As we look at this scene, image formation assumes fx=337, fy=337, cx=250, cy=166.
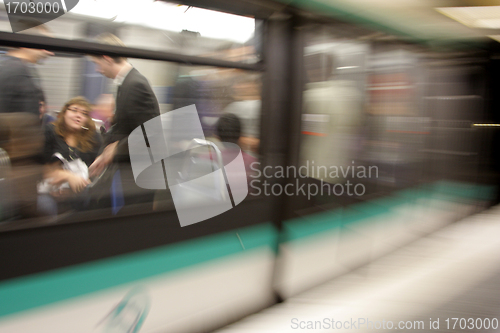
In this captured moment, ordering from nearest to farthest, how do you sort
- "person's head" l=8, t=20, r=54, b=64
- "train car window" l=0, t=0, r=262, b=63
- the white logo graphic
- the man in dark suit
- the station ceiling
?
"person's head" l=8, t=20, r=54, b=64 → "train car window" l=0, t=0, r=262, b=63 → the man in dark suit → the white logo graphic → the station ceiling

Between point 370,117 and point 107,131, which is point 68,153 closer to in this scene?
point 107,131

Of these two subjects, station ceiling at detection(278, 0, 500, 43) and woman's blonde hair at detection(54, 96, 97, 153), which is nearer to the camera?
woman's blonde hair at detection(54, 96, 97, 153)

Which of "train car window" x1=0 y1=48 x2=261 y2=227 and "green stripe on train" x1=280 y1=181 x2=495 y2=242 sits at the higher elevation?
"train car window" x1=0 y1=48 x2=261 y2=227

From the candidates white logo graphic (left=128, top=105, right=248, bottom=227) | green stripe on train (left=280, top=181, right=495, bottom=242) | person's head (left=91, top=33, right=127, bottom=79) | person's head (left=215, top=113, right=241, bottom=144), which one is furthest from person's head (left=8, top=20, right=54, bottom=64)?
green stripe on train (left=280, top=181, right=495, bottom=242)

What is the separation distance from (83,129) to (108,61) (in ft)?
1.04

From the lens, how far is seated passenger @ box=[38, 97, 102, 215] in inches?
55.3

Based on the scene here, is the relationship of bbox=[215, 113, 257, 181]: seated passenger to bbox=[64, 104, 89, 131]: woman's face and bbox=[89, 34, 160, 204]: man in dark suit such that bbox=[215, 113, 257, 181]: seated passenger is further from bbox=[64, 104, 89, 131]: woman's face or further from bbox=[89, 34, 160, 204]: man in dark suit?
bbox=[64, 104, 89, 131]: woman's face

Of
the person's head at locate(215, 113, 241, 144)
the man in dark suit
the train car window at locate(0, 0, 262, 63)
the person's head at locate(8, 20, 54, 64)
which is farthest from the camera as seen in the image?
the person's head at locate(215, 113, 241, 144)

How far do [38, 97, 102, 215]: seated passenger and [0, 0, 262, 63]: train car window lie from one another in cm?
31

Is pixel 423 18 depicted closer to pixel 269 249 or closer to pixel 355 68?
pixel 355 68

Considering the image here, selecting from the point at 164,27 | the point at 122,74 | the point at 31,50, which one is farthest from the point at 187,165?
the point at 31,50

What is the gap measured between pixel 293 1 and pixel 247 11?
0.28 metres

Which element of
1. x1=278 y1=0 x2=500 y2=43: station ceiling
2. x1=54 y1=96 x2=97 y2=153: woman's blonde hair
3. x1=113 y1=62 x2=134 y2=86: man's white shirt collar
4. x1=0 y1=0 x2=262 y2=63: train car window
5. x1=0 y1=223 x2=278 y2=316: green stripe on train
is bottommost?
x1=0 y1=223 x2=278 y2=316: green stripe on train

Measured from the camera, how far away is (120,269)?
1.53m
